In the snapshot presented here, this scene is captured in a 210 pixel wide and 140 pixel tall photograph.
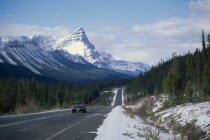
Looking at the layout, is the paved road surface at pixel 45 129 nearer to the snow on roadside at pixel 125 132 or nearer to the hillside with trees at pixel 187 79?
the snow on roadside at pixel 125 132

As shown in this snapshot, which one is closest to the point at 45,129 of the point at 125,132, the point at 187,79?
the point at 125,132

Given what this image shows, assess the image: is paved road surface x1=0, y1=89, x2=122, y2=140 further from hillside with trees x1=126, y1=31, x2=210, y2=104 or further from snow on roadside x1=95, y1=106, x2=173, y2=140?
hillside with trees x1=126, y1=31, x2=210, y2=104

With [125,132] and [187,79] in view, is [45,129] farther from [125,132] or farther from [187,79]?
[187,79]

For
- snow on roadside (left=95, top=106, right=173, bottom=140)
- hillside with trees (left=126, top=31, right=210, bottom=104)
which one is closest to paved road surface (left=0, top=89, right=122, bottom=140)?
snow on roadside (left=95, top=106, right=173, bottom=140)

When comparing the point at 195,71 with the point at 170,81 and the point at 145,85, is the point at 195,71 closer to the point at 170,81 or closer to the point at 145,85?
the point at 170,81

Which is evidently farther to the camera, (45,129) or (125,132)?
(45,129)

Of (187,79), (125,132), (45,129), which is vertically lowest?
(125,132)

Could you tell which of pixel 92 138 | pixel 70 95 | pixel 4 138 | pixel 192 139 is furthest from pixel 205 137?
pixel 70 95

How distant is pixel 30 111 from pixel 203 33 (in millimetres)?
81986

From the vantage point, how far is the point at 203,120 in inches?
618

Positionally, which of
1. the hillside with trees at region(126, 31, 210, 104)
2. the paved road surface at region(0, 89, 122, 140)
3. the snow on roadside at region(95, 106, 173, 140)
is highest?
the hillside with trees at region(126, 31, 210, 104)

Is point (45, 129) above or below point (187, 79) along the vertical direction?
below

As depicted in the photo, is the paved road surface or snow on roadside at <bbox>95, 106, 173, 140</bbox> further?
snow on roadside at <bbox>95, 106, 173, 140</bbox>

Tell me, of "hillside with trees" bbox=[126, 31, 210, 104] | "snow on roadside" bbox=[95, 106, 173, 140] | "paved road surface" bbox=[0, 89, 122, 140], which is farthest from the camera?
"hillside with trees" bbox=[126, 31, 210, 104]
